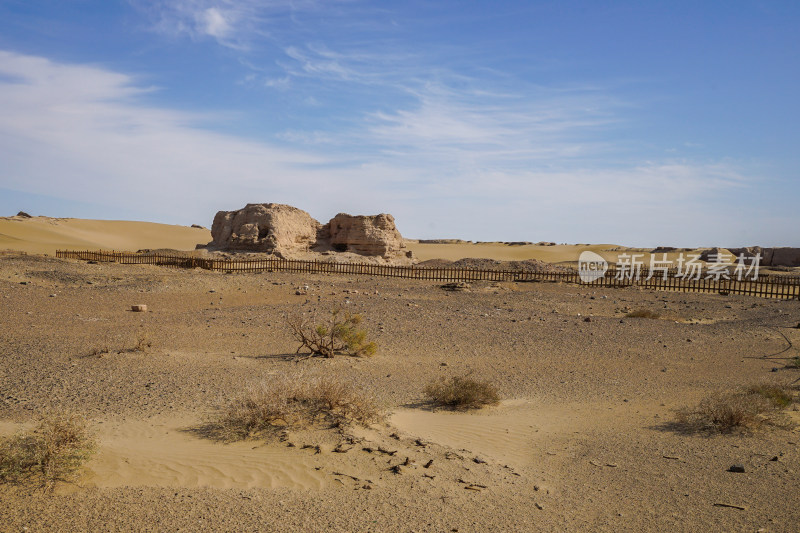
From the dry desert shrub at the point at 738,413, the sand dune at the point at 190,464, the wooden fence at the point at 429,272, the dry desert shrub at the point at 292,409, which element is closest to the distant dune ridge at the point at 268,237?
A: the wooden fence at the point at 429,272

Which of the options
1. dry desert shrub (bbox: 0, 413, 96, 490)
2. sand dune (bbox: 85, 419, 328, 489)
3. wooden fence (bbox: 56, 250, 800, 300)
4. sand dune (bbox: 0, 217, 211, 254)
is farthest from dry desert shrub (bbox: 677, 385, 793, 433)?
sand dune (bbox: 0, 217, 211, 254)

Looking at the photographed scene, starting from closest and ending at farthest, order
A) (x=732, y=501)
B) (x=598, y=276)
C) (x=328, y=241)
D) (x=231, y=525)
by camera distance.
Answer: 1. (x=231, y=525)
2. (x=732, y=501)
3. (x=598, y=276)
4. (x=328, y=241)

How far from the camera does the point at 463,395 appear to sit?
8086 mm

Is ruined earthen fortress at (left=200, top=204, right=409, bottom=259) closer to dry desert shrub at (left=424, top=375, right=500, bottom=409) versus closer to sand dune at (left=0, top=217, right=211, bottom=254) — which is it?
sand dune at (left=0, top=217, right=211, bottom=254)

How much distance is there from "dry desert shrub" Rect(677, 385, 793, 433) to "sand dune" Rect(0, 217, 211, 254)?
52.0 metres

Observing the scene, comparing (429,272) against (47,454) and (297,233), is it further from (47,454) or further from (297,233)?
(47,454)

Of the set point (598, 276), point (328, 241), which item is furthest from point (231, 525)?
point (328, 241)

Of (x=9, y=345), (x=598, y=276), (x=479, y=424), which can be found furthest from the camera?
(x=598, y=276)

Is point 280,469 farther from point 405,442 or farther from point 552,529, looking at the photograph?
point 552,529

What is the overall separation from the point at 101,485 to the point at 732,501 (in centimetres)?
540

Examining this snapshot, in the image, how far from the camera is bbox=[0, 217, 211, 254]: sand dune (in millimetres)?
54062

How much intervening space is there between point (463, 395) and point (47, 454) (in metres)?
5.03

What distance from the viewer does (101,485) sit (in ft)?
15.6

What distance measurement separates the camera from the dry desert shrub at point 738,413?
7043mm
